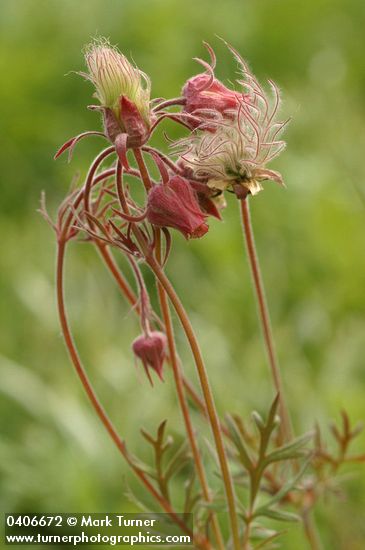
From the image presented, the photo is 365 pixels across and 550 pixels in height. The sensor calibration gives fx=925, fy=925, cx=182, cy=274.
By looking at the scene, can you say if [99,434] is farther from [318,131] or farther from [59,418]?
[318,131]

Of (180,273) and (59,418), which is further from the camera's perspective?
(180,273)

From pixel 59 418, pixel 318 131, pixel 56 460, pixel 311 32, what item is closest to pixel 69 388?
pixel 59 418

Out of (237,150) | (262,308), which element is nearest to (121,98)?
(237,150)

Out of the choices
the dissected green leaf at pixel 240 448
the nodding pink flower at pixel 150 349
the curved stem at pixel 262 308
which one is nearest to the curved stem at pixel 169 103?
the curved stem at pixel 262 308

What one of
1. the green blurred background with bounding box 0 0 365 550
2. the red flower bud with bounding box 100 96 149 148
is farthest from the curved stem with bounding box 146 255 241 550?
the green blurred background with bounding box 0 0 365 550

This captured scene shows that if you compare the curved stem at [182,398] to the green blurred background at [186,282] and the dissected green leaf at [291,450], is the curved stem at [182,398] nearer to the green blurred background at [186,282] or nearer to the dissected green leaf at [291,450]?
the dissected green leaf at [291,450]

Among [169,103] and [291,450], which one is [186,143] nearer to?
[169,103]
